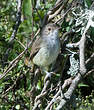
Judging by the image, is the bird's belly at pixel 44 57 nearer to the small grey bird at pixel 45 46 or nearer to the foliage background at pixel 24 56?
the small grey bird at pixel 45 46

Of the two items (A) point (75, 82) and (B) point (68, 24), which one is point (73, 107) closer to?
(A) point (75, 82)

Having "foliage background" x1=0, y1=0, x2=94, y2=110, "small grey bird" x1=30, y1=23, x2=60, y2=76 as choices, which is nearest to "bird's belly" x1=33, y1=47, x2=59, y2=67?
"small grey bird" x1=30, y1=23, x2=60, y2=76

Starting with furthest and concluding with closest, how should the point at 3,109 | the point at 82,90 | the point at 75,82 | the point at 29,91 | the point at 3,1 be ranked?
the point at 3,1 → the point at 82,90 → the point at 29,91 → the point at 3,109 → the point at 75,82

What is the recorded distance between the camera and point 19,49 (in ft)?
13.3

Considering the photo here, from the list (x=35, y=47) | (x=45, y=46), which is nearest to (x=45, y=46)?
(x=45, y=46)

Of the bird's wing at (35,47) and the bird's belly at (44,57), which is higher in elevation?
the bird's wing at (35,47)

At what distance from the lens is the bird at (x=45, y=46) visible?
13.0 feet

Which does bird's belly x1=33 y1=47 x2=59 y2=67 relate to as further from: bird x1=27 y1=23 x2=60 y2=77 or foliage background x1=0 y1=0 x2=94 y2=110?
foliage background x1=0 y1=0 x2=94 y2=110

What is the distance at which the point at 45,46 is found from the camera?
4.08 meters

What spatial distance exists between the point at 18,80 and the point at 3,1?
2172 millimetres

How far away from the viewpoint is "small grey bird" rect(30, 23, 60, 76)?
3953 mm

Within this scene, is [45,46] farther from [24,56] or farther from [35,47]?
[24,56]

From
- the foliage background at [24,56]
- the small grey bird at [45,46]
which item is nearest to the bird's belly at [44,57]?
the small grey bird at [45,46]

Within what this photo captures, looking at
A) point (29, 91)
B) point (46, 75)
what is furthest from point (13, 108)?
point (46, 75)
